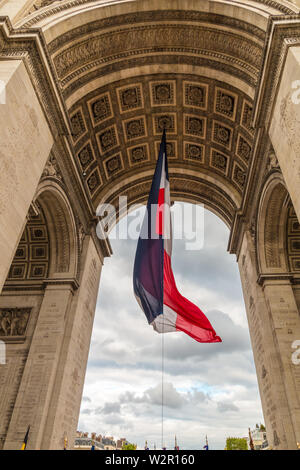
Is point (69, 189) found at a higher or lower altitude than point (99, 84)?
lower

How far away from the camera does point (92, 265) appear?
50.3 ft

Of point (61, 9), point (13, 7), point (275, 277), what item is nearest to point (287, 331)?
point (275, 277)

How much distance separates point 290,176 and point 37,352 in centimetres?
1026

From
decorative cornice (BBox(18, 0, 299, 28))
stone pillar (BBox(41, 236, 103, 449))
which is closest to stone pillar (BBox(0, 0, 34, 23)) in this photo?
decorative cornice (BBox(18, 0, 299, 28))

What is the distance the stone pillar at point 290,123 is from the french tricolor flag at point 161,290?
3503 mm

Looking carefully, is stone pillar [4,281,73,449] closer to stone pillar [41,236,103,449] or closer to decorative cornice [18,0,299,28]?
stone pillar [41,236,103,449]

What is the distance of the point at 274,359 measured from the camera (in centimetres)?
1092

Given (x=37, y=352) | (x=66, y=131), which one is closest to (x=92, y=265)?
(x=37, y=352)

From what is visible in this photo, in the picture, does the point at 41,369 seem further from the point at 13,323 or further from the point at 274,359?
the point at 274,359

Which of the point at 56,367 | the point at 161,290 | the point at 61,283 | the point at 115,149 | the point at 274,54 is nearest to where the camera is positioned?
the point at 161,290

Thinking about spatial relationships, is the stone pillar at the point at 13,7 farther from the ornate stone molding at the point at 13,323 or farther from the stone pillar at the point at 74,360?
the ornate stone molding at the point at 13,323

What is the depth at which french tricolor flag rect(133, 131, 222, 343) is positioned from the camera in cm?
802

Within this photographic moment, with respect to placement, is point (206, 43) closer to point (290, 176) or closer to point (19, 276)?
point (290, 176)

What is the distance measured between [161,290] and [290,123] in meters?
5.47
